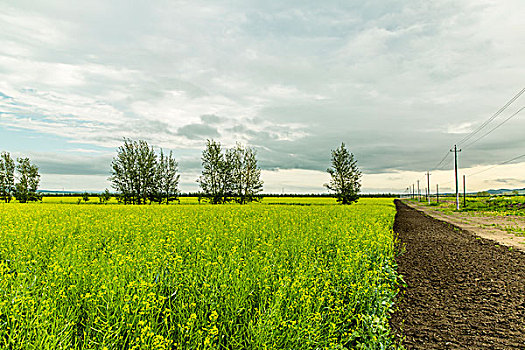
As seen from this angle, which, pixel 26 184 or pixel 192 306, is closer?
pixel 192 306

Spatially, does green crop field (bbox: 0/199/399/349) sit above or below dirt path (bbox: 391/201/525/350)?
above

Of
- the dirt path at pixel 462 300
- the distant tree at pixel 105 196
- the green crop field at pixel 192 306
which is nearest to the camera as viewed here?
the green crop field at pixel 192 306

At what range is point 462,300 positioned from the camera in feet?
27.1

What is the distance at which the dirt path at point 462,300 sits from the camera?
20.2 feet

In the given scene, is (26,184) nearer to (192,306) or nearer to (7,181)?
(7,181)

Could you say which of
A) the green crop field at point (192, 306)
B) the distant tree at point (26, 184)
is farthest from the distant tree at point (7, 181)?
the green crop field at point (192, 306)

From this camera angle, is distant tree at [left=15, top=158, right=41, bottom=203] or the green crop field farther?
distant tree at [left=15, top=158, right=41, bottom=203]

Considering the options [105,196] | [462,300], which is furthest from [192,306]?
[105,196]

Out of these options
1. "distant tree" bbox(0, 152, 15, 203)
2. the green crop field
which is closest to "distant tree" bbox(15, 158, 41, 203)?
"distant tree" bbox(0, 152, 15, 203)

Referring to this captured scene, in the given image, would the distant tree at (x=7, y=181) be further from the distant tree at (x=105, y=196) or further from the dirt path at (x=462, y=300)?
the dirt path at (x=462, y=300)

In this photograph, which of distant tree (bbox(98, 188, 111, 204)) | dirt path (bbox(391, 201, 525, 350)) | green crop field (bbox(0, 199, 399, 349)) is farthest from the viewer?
distant tree (bbox(98, 188, 111, 204))

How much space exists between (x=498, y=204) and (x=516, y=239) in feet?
130

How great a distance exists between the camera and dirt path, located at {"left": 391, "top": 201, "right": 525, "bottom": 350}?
6172 mm

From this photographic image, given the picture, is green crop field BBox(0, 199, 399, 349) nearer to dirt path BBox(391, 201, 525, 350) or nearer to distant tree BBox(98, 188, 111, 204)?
dirt path BBox(391, 201, 525, 350)
